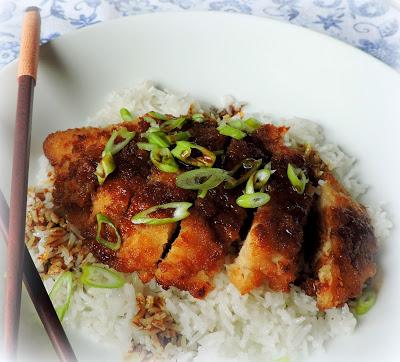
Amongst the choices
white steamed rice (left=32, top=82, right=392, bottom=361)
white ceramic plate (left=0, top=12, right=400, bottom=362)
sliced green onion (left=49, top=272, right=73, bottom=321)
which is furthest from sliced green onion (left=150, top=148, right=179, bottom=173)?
white ceramic plate (left=0, top=12, right=400, bottom=362)

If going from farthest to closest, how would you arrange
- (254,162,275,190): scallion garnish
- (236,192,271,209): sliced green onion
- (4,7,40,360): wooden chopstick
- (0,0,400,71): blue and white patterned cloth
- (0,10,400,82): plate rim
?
(0,0,400,71): blue and white patterned cloth → (0,10,400,82): plate rim → (254,162,275,190): scallion garnish → (236,192,271,209): sliced green onion → (4,7,40,360): wooden chopstick

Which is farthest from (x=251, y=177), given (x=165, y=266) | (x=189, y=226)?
(x=165, y=266)

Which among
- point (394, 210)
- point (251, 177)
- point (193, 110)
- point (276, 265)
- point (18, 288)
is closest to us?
point (18, 288)

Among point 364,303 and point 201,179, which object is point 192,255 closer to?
point 201,179

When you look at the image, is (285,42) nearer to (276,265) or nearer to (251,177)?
(251,177)

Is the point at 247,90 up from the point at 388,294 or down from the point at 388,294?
up

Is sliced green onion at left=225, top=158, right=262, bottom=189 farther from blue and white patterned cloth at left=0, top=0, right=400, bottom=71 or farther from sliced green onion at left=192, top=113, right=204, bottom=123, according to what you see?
blue and white patterned cloth at left=0, top=0, right=400, bottom=71

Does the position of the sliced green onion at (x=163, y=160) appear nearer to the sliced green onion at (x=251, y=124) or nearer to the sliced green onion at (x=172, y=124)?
the sliced green onion at (x=172, y=124)
